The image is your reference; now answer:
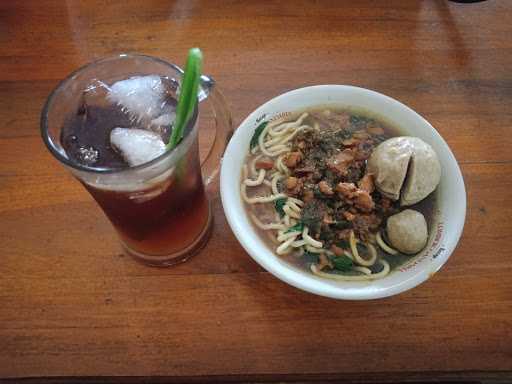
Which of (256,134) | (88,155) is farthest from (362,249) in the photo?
(88,155)

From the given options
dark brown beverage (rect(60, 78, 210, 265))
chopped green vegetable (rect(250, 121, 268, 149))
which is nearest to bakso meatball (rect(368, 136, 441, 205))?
chopped green vegetable (rect(250, 121, 268, 149))

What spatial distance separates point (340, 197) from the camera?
3.20ft

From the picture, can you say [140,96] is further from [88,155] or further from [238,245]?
[238,245]

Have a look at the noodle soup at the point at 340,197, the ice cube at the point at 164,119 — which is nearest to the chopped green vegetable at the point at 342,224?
the noodle soup at the point at 340,197

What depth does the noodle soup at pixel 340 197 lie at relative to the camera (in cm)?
93

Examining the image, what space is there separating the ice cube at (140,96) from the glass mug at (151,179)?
24 millimetres

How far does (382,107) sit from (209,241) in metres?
0.51

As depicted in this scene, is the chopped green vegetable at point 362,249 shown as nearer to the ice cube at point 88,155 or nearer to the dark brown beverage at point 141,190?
the dark brown beverage at point 141,190

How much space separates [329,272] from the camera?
91cm

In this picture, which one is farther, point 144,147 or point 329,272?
point 329,272

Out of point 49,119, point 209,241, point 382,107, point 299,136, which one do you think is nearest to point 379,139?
point 382,107

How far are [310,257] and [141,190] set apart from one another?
0.37 m

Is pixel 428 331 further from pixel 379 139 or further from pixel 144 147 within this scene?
pixel 144 147

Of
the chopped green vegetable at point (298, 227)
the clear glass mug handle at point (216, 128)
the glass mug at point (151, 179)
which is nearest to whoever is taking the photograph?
the glass mug at point (151, 179)
